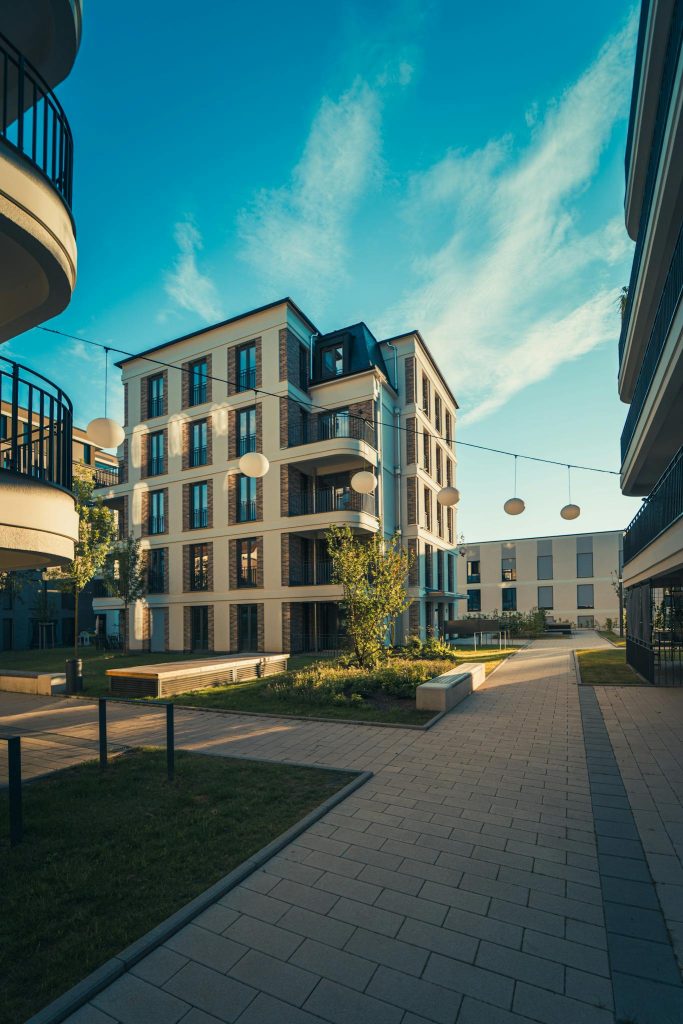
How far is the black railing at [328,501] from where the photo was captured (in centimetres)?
2375

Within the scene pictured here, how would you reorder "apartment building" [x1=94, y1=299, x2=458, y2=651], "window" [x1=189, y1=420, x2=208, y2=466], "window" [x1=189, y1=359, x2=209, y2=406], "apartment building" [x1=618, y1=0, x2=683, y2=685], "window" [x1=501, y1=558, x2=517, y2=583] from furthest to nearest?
"window" [x1=501, y1=558, x2=517, y2=583] < "window" [x1=189, y1=359, x2=209, y2=406] < "window" [x1=189, y1=420, x2=208, y2=466] < "apartment building" [x1=94, y1=299, x2=458, y2=651] < "apartment building" [x1=618, y1=0, x2=683, y2=685]

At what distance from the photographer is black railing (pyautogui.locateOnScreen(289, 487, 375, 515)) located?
23750 mm

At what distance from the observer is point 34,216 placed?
4516 mm

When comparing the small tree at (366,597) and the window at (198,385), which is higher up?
the window at (198,385)

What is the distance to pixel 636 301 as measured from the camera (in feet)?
46.2

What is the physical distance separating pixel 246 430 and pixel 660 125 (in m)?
18.9

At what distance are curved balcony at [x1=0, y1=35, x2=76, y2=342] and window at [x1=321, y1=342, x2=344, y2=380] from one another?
815 inches

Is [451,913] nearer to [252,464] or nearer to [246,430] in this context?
[252,464]

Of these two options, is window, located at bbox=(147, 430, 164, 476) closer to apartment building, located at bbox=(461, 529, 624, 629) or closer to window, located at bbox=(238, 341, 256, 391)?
window, located at bbox=(238, 341, 256, 391)

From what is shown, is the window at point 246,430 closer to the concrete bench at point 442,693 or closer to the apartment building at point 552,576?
the concrete bench at point 442,693

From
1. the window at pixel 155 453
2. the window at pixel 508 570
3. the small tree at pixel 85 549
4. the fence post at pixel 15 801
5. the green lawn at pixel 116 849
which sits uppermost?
the window at pixel 155 453

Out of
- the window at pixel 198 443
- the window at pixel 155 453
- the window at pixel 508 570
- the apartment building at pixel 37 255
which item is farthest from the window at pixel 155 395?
the window at pixel 508 570

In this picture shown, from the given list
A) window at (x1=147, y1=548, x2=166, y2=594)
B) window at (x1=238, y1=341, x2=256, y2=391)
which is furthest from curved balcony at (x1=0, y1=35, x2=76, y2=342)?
window at (x1=147, y1=548, x2=166, y2=594)

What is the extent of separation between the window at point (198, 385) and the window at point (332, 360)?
6.00m
